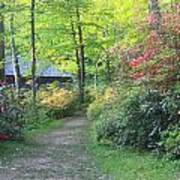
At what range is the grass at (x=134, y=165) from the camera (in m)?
9.37

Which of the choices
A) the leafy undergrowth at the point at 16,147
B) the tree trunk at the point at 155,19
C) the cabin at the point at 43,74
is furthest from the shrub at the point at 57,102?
the tree trunk at the point at 155,19

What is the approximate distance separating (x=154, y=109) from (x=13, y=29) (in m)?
14.9

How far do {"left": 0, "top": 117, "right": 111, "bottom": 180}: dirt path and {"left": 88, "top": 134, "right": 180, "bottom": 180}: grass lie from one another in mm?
274

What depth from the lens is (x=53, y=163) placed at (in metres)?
10.7

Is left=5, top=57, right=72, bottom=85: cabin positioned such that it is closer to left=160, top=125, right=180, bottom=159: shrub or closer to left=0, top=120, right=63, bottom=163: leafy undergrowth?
left=0, top=120, right=63, bottom=163: leafy undergrowth

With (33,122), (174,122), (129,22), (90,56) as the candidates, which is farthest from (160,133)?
(90,56)

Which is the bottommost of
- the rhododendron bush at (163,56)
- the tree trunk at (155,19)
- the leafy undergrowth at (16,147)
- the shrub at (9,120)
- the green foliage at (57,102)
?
the green foliage at (57,102)

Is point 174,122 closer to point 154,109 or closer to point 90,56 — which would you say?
point 154,109

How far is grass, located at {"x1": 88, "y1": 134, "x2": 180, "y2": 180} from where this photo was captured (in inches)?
369

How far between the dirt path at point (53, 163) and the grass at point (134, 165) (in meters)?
0.27

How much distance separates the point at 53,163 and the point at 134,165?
1.59m

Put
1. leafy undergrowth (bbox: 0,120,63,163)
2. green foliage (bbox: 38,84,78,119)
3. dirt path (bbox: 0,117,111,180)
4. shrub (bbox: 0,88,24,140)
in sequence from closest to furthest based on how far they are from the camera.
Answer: dirt path (bbox: 0,117,111,180)
leafy undergrowth (bbox: 0,120,63,163)
shrub (bbox: 0,88,24,140)
green foliage (bbox: 38,84,78,119)

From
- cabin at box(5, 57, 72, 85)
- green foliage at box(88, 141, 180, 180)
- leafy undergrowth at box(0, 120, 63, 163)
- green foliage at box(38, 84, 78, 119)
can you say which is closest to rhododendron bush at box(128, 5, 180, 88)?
green foliage at box(88, 141, 180, 180)

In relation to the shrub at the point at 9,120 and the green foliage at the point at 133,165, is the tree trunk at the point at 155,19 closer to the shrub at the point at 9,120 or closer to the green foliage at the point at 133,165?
the green foliage at the point at 133,165
